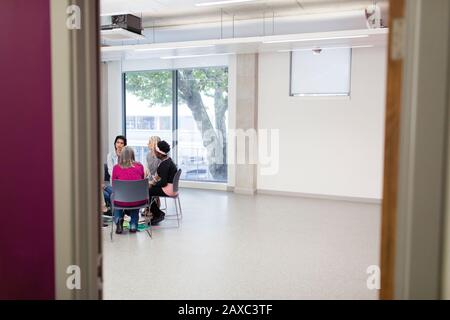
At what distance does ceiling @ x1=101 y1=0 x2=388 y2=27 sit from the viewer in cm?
613

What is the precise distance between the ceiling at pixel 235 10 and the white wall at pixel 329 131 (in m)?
1.03

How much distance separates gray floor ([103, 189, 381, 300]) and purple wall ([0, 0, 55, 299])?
1902 mm

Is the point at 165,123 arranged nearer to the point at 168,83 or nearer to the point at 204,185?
the point at 168,83

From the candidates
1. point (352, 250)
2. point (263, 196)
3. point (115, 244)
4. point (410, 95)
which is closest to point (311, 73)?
point (263, 196)

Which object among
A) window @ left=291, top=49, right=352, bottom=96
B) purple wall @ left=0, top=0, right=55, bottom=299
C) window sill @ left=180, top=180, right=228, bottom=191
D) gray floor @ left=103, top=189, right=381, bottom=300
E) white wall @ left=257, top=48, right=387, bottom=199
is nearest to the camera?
purple wall @ left=0, top=0, right=55, bottom=299

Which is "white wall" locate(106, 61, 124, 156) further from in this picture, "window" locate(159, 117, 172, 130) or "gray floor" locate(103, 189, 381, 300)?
"gray floor" locate(103, 189, 381, 300)

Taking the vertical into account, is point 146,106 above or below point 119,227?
above

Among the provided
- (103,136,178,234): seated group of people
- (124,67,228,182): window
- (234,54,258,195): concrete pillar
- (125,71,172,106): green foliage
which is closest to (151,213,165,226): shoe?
(103,136,178,234): seated group of people

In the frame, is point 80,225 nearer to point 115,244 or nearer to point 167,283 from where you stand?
point 167,283

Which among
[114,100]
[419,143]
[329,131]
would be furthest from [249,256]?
[114,100]

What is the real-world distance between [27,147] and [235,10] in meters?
5.97

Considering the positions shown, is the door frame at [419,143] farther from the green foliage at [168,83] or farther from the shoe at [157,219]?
the green foliage at [168,83]

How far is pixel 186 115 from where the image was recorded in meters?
9.04
